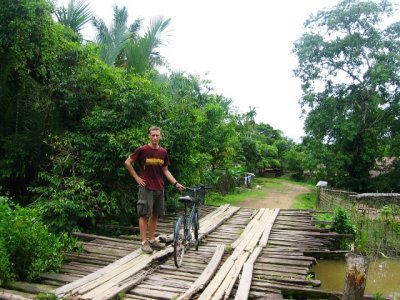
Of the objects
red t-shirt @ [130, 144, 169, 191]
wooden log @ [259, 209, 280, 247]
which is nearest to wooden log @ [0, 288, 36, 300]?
red t-shirt @ [130, 144, 169, 191]

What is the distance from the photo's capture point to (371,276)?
6914mm

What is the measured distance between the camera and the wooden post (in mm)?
3631

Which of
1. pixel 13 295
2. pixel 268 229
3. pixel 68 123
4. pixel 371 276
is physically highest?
pixel 68 123

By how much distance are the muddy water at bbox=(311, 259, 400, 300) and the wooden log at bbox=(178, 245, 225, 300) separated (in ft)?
6.28

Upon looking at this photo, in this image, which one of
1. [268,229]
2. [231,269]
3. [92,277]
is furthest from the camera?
[268,229]

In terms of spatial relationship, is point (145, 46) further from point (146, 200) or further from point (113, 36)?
point (146, 200)

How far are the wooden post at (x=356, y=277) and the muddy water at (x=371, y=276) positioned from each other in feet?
7.86

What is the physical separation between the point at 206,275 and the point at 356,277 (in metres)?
1.70

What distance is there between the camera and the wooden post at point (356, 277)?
3.63 metres

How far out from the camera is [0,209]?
4348 millimetres

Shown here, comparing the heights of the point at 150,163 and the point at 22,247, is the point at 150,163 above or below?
above

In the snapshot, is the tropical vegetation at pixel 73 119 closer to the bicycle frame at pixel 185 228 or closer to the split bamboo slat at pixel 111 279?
the split bamboo slat at pixel 111 279

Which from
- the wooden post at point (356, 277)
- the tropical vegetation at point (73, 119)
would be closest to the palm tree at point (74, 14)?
the tropical vegetation at point (73, 119)

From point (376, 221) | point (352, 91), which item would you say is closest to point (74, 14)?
point (376, 221)
